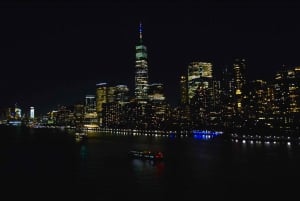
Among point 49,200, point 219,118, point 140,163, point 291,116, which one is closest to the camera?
point 49,200

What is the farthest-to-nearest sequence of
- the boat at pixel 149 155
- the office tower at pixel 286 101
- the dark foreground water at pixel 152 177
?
the office tower at pixel 286 101, the boat at pixel 149 155, the dark foreground water at pixel 152 177

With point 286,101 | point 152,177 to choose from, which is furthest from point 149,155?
point 286,101

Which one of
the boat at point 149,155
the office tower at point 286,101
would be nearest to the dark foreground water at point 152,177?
the boat at point 149,155

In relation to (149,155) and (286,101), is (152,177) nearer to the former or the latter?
(149,155)

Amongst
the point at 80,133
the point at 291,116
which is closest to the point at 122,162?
the point at 80,133

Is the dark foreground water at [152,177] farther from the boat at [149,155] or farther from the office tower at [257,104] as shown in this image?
the office tower at [257,104]

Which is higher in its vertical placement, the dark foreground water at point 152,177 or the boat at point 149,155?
the boat at point 149,155

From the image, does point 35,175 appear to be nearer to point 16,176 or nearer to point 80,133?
point 16,176

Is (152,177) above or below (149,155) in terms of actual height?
below

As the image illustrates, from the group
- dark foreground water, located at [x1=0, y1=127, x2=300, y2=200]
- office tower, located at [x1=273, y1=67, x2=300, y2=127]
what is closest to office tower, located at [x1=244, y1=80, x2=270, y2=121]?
office tower, located at [x1=273, y1=67, x2=300, y2=127]

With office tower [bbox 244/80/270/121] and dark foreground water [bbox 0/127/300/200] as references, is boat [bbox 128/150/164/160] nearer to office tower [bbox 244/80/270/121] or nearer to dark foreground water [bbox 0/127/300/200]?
dark foreground water [bbox 0/127/300/200]

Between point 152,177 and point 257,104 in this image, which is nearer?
point 152,177
